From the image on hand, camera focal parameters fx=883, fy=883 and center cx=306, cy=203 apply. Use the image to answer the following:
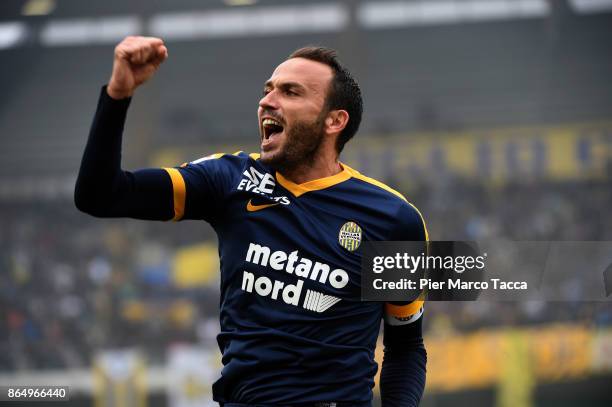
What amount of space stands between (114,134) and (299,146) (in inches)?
24.5

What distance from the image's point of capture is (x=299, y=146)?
2.50 m

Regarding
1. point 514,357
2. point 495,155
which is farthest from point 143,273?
point 495,155

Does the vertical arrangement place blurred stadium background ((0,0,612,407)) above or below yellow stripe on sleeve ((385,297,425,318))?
above

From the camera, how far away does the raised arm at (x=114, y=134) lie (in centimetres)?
198

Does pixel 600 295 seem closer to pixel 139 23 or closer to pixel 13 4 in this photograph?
pixel 139 23

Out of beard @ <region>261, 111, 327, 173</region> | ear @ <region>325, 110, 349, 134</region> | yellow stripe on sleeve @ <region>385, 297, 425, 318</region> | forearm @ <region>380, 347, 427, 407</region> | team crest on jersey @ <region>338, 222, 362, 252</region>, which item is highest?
ear @ <region>325, 110, 349, 134</region>

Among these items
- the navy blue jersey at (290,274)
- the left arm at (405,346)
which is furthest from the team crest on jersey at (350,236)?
the left arm at (405,346)

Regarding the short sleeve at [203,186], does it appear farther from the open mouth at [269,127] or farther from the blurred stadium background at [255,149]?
the blurred stadium background at [255,149]

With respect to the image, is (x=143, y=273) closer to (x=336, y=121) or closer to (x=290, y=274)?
(x=336, y=121)

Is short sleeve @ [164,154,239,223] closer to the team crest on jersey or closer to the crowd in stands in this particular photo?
the team crest on jersey

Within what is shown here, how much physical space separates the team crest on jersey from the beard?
22 centimetres

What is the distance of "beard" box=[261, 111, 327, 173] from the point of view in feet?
8.13
